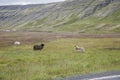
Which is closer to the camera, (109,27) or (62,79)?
(62,79)

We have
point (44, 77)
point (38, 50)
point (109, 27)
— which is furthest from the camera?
point (109, 27)

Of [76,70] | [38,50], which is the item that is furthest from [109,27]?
[76,70]

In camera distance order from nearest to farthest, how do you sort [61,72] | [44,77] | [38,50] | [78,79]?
[78,79], [44,77], [61,72], [38,50]

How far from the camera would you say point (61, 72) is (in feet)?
85.6

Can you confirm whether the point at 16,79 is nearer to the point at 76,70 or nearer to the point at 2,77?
the point at 2,77

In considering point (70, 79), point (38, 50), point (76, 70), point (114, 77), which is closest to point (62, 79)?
point (70, 79)

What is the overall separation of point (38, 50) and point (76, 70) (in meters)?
27.4

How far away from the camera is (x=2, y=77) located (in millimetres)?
22656

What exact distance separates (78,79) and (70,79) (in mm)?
617

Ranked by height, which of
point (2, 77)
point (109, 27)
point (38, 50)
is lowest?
point (109, 27)

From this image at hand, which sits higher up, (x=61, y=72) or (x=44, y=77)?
(x=44, y=77)

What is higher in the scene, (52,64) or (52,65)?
(52,65)

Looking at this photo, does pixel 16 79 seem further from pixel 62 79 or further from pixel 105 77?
pixel 105 77

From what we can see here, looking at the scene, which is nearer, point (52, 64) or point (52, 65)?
point (52, 65)
